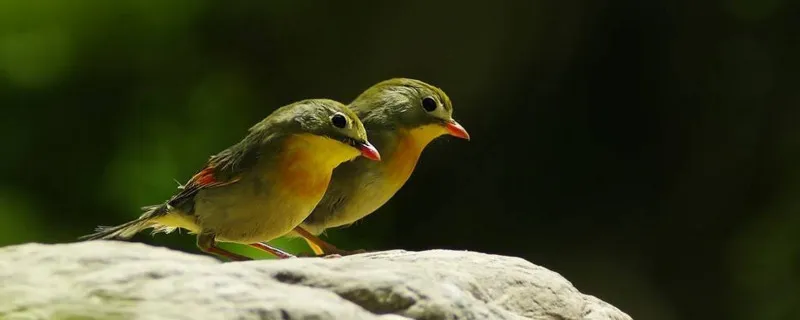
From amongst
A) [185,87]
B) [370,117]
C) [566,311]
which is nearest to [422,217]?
[185,87]

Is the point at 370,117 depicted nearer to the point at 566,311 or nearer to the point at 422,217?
the point at 566,311

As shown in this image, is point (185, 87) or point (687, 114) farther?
point (687, 114)

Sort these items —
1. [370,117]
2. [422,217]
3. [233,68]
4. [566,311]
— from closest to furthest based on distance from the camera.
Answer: [566,311] → [370,117] → [233,68] → [422,217]

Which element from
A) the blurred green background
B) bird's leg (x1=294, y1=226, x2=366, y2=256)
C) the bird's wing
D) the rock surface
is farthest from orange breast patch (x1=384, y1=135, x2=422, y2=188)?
the blurred green background

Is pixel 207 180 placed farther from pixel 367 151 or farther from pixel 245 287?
pixel 245 287

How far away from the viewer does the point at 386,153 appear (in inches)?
126

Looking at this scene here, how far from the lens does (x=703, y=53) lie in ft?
18.7

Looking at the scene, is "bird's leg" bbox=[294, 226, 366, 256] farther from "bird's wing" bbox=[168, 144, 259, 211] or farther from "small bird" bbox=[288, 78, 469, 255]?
"bird's wing" bbox=[168, 144, 259, 211]

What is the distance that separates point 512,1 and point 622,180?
112cm

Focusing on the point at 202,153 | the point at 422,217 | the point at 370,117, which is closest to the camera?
the point at 370,117

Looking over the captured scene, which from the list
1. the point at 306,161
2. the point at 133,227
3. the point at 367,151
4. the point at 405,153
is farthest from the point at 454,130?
the point at 133,227

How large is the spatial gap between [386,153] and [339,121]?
47 cm

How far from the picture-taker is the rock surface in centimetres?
188

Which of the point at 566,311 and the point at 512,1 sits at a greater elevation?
the point at 512,1
